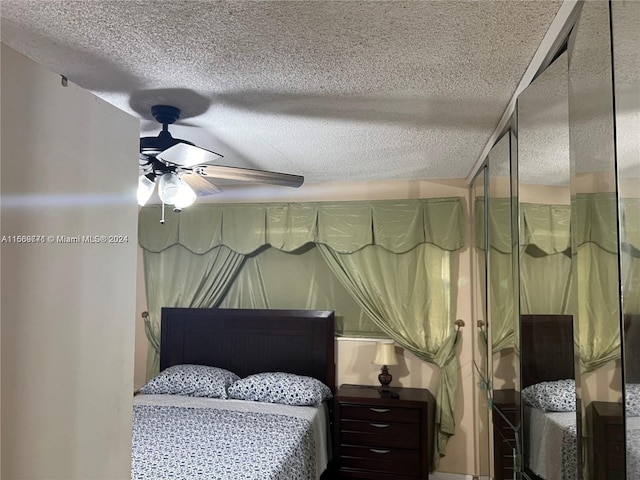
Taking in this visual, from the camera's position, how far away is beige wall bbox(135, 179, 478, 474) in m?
3.72

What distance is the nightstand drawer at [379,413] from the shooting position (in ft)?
11.2

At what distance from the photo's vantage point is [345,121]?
7.64 feet

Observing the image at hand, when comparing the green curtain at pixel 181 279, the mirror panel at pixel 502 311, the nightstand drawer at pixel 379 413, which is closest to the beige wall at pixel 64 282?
the mirror panel at pixel 502 311

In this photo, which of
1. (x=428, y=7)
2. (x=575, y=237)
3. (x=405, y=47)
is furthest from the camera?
(x=405, y=47)

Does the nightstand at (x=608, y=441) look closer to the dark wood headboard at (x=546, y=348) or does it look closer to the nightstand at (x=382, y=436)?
the dark wood headboard at (x=546, y=348)

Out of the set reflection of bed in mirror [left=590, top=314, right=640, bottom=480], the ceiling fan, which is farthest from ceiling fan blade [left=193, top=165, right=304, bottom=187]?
Result: reflection of bed in mirror [left=590, top=314, right=640, bottom=480]

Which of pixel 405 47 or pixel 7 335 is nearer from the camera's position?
pixel 7 335

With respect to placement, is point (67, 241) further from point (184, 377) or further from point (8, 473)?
point (184, 377)

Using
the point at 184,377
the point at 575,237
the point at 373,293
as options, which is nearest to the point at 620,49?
the point at 575,237

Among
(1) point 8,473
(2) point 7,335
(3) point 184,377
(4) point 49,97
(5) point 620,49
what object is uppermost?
(5) point 620,49

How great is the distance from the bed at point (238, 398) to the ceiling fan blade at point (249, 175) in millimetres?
1509

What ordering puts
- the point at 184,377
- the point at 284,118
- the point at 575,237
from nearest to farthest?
1. the point at 575,237
2. the point at 284,118
3. the point at 184,377

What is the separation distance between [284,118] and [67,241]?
150cm

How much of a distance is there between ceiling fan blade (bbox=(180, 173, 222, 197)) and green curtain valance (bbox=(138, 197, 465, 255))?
1.28 metres
